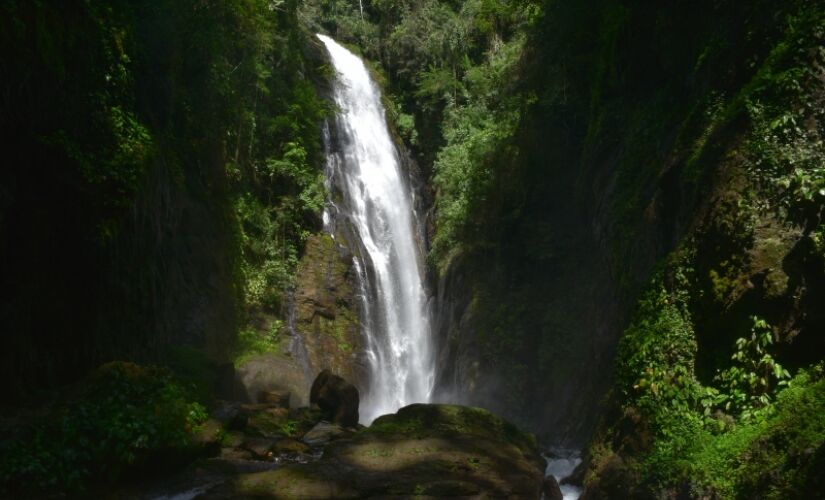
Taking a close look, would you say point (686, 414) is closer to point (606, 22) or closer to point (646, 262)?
point (646, 262)

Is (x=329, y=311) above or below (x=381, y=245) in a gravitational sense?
below

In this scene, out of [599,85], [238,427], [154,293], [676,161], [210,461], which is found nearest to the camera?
[210,461]

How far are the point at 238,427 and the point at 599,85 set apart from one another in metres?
10.7

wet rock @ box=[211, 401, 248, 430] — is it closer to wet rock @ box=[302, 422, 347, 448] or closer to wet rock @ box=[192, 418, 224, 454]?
wet rock @ box=[192, 418, 224, 454]

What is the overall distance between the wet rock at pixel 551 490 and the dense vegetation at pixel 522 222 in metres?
0.86

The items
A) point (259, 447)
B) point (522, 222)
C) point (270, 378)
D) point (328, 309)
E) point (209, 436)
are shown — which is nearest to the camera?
point (209, 436)

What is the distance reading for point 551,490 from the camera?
9.47 m

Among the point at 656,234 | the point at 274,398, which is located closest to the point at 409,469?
the point at 656,234

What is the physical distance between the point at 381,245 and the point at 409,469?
16.3 meters

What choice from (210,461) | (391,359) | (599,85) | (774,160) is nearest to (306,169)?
(391,359)

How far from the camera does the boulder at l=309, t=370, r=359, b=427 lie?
1364 cm

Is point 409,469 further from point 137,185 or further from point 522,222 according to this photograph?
point 522,222

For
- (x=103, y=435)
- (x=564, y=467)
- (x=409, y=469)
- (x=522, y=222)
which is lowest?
(x=564, y=467)

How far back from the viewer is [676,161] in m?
9.99
